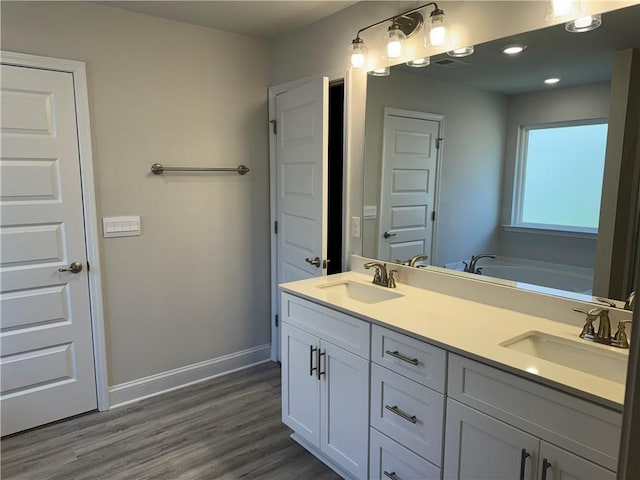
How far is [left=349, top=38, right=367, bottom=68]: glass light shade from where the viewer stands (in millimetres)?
2311

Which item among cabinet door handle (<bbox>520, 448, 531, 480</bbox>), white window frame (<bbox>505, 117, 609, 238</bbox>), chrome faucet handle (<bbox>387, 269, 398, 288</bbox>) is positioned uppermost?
white window frame (<bbox>505, 117, 609, 238</bbox>)

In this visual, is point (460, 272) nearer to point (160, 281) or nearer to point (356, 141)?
point (356, 141)

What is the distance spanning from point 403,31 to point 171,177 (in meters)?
1.70

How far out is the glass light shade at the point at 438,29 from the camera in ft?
6.40

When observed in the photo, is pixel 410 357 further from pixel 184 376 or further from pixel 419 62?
pixel 184 376

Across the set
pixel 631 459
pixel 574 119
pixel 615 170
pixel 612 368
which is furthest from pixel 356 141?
pixel 631 459

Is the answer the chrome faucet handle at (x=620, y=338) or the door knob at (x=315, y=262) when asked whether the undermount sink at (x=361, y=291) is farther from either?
the chrome faucet handle at (x=620, y=338)

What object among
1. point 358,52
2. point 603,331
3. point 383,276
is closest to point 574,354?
point 603,331

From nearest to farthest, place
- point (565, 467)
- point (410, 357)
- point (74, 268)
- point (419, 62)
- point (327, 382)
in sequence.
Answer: point (565, 467) → point (410, 357) → point (327, 382) → point (419, 62) → point (74, 268)

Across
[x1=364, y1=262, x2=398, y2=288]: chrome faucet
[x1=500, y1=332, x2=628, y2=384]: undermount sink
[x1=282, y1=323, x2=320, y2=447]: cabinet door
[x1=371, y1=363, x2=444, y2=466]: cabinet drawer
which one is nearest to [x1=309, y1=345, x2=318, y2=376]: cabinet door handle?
[x1=282, y1=323, x2=320, y2=447]: cabinet door

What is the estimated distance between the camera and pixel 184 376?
3066 mm

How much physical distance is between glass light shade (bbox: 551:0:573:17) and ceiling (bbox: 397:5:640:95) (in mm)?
56

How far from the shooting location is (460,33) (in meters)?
1.99

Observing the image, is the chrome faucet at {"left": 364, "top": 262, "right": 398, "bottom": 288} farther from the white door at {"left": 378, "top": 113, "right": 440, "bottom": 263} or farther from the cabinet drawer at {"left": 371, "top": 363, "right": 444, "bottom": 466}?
the cabinet drawer at {"left": 371, "top": 363, "right": 444, "bottom": 466}
